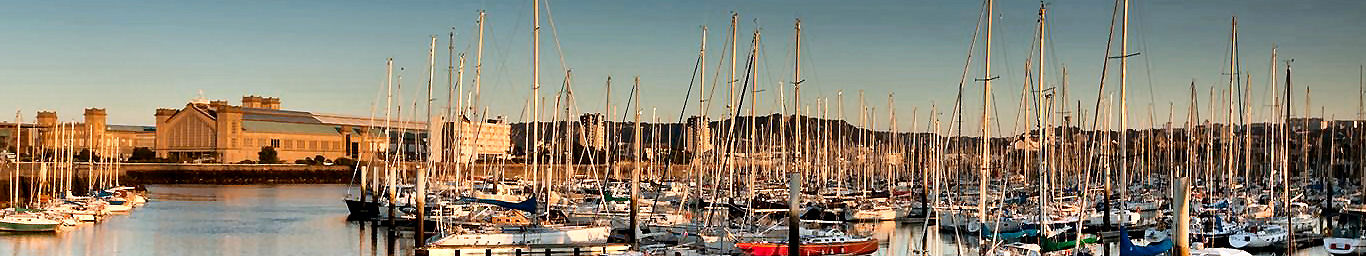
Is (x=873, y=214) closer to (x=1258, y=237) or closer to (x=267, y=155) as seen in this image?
(x=1258, y=237)

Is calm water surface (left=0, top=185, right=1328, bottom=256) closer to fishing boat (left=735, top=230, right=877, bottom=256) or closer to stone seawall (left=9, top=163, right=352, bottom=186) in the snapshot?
fishing boat (left=735, top=230, right=877, bottom=256)

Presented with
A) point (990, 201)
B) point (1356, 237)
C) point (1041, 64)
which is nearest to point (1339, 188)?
point (990, 201)

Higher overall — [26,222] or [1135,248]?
[1135,248]

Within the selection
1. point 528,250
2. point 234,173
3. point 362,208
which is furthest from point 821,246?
point 234,173

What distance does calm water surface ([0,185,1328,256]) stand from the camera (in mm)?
46625

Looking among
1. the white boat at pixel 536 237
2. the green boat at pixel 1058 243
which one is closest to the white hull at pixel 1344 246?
the green boat at pixel 1058 243

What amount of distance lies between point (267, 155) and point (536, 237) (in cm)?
14568

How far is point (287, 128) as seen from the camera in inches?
7490

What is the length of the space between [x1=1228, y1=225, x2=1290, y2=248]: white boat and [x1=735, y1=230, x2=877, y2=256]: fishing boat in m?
11.6

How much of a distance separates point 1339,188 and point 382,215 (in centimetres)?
5104

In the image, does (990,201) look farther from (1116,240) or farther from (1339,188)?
(1339,188)

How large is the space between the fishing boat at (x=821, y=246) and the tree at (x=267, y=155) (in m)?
144

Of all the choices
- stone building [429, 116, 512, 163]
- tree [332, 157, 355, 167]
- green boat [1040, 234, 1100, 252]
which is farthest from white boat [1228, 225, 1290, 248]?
tree [332, 157, 355, 167]

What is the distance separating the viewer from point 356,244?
162 feet
